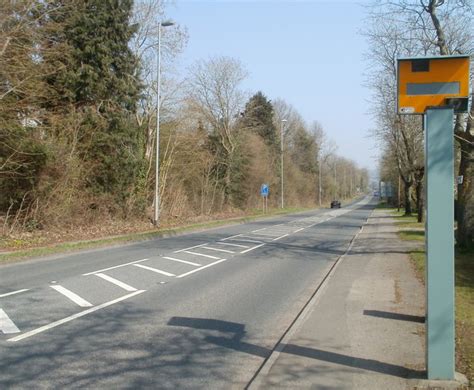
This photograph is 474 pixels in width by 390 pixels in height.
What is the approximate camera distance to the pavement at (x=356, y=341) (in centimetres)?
500

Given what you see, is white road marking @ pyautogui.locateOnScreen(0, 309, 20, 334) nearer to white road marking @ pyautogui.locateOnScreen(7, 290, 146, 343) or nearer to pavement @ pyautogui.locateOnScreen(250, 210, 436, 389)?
white road marking @ pyautogui.locateOnScreen(7, 290, 146, 343)

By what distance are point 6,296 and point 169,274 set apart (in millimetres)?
3757

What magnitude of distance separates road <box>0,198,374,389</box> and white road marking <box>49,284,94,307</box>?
2cm

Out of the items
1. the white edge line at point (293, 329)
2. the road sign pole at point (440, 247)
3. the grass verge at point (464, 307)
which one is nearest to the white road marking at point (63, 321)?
the white edge line at point (293, 329)

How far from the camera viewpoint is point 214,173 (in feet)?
153

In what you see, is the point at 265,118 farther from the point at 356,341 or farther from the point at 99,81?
the point at 356,341

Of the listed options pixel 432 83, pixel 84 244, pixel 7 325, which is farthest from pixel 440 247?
pixel 84 244

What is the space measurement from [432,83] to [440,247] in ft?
5.45

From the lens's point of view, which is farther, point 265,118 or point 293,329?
point 265,118

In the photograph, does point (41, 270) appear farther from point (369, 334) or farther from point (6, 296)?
point (369, 334)

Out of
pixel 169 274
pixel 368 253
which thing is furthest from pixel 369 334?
pixel 368 253

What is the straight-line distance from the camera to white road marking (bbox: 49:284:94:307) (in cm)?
869

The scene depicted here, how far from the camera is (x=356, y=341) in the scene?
6.32m

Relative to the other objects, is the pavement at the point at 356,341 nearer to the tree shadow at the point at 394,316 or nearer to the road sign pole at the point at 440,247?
the tree shadow at the point at 394,316
